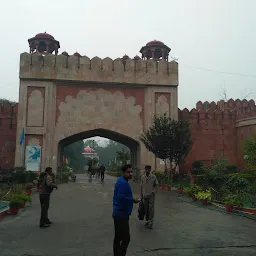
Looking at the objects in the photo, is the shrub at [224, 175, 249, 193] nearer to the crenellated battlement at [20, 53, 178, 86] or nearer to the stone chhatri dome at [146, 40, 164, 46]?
the crenellated battlement at [20, 53, 178, 86]

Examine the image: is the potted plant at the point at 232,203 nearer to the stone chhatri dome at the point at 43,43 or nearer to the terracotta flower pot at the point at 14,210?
the terracotta flower pot at the point at 14,210

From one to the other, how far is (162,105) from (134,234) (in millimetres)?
17398

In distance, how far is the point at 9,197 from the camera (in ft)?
32.9

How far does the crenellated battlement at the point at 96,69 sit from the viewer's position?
22281 millimetres

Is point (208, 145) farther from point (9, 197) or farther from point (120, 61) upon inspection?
point (9, 197)

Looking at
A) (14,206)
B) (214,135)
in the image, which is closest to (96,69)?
(214,135)

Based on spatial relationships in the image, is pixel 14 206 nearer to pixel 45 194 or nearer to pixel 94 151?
pixel 45 194

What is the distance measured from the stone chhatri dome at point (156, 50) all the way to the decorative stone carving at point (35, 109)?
33.5 ft

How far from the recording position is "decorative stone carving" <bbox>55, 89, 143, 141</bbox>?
22406 millimetres

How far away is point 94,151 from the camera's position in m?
73.4

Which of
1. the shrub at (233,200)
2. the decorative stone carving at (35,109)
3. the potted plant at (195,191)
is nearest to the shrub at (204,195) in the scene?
the potted plant at (195,191)

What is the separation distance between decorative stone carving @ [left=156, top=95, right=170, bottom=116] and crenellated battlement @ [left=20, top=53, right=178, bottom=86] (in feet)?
3.55

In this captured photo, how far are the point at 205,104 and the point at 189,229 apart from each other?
24825 millimetres

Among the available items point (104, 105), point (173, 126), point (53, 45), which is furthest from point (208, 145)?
point (53, 45)
